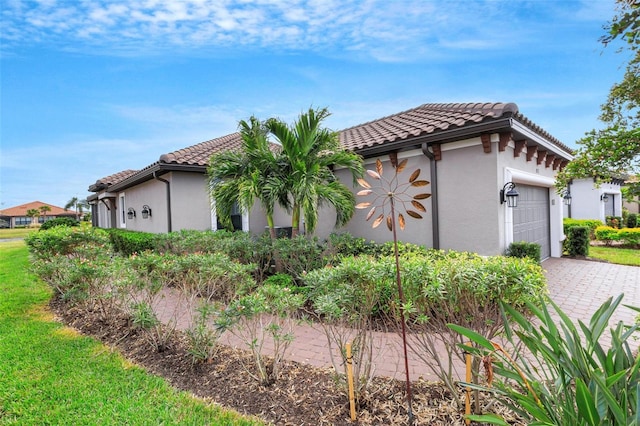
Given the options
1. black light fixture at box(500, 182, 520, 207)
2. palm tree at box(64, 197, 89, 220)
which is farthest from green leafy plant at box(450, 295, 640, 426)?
palm tree at box(64, 197, 89, 220)

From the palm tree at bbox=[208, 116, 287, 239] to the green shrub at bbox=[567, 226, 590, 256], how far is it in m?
11.2

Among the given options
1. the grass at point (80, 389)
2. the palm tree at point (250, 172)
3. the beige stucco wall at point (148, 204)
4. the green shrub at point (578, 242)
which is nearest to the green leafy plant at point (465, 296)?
the grass at point (80, 389)

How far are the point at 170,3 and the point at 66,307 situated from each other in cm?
694

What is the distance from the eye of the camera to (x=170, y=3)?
6711 mm

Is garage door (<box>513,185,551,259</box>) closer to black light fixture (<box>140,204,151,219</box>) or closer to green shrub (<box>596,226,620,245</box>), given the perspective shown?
green shrub (<box>596,226,620,245</box>)

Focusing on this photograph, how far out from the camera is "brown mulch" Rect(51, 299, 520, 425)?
2838 mm

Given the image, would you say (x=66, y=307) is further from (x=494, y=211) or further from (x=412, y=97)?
(x=412, y=97)

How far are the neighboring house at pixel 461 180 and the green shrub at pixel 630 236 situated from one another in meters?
6.06

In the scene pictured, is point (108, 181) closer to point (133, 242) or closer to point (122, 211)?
point (122, 211)

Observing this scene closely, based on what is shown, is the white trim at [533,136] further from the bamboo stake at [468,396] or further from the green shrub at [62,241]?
the green shrub at [62,241]

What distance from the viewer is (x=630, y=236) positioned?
14719 millimetres

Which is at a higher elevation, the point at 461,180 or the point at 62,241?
the point at 461,180

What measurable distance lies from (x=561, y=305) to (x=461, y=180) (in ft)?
10.8

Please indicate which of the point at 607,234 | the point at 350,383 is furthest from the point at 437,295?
the point at 607,234
